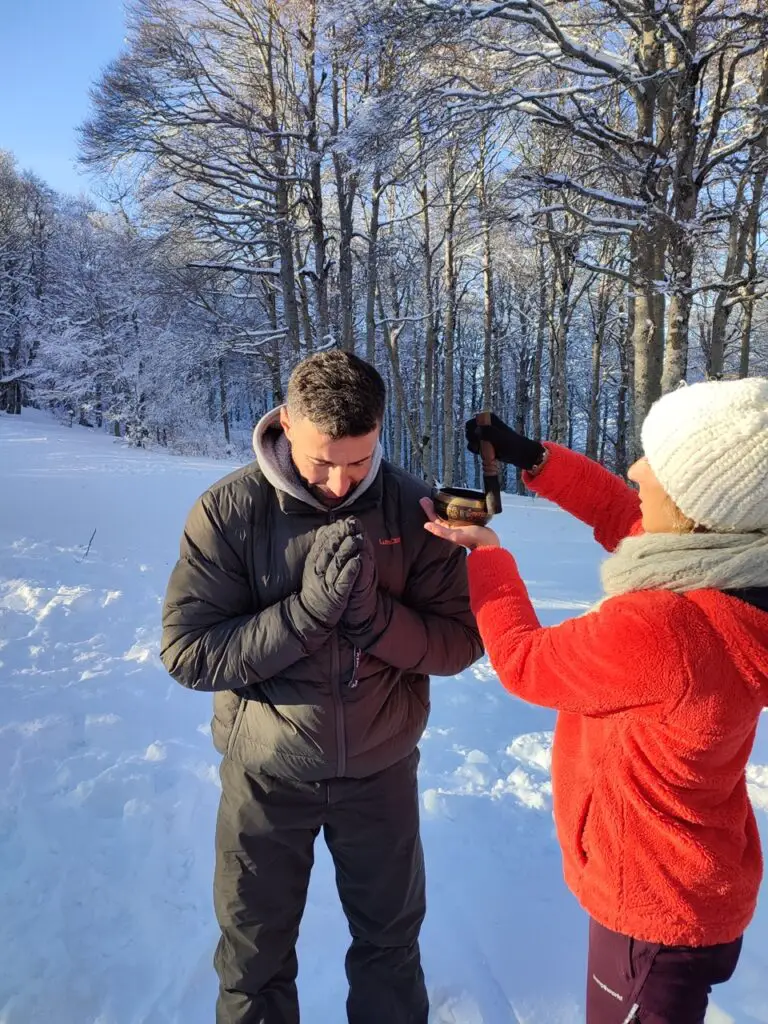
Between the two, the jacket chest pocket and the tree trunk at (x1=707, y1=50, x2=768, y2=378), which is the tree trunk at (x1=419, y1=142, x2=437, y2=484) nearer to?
the tree trunk at (x1=707, y1=50, x2=768, y2=378)

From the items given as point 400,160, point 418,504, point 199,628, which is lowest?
point 199,628

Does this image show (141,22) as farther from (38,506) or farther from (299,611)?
(299,611)

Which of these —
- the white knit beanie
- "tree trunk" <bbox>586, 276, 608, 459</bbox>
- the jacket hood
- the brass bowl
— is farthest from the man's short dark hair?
"tree trunk" <bbox>586, 276, 608, 459</bbox>

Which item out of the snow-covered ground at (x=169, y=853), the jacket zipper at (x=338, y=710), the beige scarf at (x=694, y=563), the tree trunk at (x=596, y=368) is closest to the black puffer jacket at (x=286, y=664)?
the jacket zipper at (x=338, y=710)

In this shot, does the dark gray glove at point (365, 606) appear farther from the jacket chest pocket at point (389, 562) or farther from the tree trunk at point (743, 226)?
the tree trunk at point (743, 226)

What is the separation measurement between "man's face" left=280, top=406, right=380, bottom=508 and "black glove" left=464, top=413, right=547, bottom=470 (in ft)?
1.27

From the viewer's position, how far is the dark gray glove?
150 cm

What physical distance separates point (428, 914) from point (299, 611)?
5.42 feet

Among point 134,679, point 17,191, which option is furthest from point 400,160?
point 17,191

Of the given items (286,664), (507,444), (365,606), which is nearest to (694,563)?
(365,606)

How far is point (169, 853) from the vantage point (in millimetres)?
2723

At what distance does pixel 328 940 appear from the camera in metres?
2.34

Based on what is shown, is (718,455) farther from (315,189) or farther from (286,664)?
(315,189)

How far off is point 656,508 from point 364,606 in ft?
2.38
